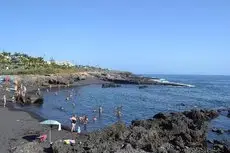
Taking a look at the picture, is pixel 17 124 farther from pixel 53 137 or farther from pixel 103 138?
pixel 103 138

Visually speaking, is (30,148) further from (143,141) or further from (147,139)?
(147,139)

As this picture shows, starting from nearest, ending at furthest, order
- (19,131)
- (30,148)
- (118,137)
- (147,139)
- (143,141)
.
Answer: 1. (30,148)
2. (143,141)
3. (147,139)
4. (118,137)
5. (19,131)

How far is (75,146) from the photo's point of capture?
26172 millimetres

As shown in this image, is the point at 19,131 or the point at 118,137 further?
the point at 19,131

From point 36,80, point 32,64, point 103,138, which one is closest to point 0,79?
point 36,80

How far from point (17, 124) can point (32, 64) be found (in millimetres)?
95309

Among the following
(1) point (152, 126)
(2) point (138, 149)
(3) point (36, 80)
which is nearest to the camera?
(2) point (138, 149)

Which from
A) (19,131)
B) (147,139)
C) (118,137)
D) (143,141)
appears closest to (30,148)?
(118,137)

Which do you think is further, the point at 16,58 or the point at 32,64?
the point at 16,58

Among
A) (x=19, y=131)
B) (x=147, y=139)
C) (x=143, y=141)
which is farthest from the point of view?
(x=19, y=131)

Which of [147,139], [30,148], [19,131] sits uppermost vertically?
[147,139]

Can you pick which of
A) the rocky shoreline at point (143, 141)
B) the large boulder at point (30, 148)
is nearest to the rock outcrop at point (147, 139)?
the rocky shoreline at point (143, 141)

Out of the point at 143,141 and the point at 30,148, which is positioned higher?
the point at 143,141

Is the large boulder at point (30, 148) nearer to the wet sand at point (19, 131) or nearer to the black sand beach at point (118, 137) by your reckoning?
the black sand beach at point (118, 137)
